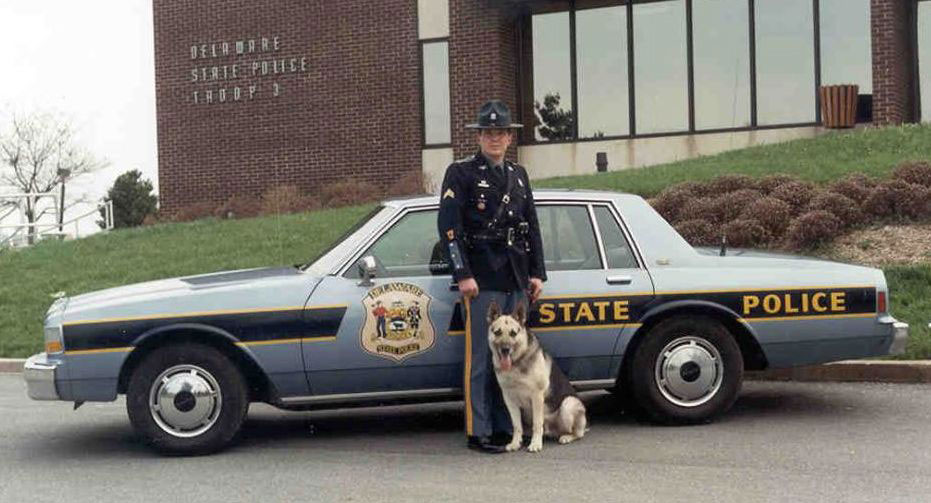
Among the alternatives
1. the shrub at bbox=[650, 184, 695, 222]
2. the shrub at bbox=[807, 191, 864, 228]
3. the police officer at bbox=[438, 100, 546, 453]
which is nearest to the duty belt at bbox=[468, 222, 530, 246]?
the police officer at bbox=[438, 100, 546, 453]

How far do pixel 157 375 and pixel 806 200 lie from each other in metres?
8.46

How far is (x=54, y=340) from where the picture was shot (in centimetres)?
755

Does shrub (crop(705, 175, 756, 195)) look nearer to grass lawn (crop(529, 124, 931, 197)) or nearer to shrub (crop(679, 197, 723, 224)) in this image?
shrub (crop(679, 197, 723, 224))

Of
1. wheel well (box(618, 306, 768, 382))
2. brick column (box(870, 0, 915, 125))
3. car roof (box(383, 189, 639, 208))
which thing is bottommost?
wheel well (box(618, 306, 768, 382))

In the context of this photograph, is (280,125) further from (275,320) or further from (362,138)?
(275,320)

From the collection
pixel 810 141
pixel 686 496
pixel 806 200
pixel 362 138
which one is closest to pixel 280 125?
pixel 362 138

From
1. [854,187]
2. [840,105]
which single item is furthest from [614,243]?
[840,105]

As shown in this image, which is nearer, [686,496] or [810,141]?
[686,496]

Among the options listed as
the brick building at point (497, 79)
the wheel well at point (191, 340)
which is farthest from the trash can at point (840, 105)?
the wheel well at point (191, 340)

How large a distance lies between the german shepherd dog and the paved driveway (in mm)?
130

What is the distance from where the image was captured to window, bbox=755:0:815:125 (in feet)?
72.3

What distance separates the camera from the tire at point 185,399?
7.48 metres

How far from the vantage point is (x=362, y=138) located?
24.2 m

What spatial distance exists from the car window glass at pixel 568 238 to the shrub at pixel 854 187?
21.3 ft
